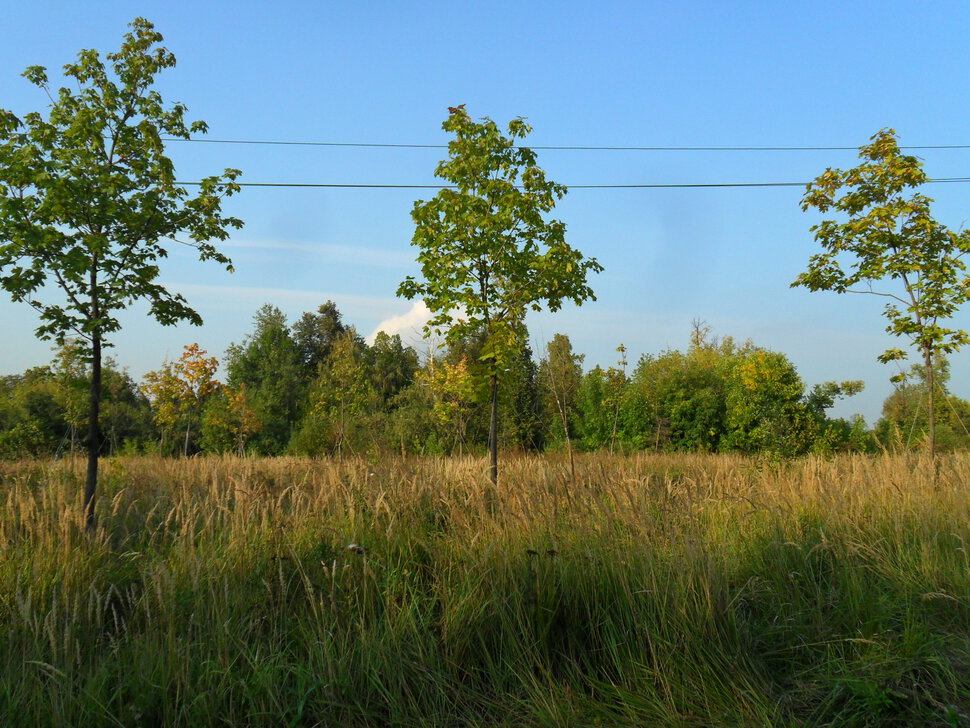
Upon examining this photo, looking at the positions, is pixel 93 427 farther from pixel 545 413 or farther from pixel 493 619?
pixel 545 413

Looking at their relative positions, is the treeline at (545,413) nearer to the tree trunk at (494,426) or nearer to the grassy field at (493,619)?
the tree trunk at (494,426)

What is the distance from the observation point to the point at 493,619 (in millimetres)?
4035

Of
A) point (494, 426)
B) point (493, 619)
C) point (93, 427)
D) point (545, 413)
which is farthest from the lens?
point (545, 413)

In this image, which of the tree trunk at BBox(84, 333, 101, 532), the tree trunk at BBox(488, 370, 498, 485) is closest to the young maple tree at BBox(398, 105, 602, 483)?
the tree trunk at BBox(488, 370, 498, 485)

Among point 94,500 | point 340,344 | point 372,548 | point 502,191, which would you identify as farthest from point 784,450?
point 340,344

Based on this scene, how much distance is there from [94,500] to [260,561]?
2711mm

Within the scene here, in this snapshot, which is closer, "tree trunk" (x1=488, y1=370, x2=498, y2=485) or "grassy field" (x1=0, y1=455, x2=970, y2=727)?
"grassy field" (x1=0, y1=455, x2=970, y2=727)

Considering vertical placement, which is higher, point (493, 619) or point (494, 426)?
point (494, 426)

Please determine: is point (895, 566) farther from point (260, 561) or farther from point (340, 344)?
point (340, 344)

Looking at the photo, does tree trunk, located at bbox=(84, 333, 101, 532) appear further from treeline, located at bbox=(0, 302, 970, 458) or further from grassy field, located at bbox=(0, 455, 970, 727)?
treeline, located at bbox=(0, 302, 970, 458)

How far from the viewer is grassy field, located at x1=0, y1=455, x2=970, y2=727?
3441 millimetres

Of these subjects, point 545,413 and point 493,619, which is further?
point 545,413

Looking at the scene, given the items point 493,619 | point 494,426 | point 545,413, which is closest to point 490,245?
point 494,426

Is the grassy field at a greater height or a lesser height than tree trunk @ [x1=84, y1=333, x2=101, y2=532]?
lesser
